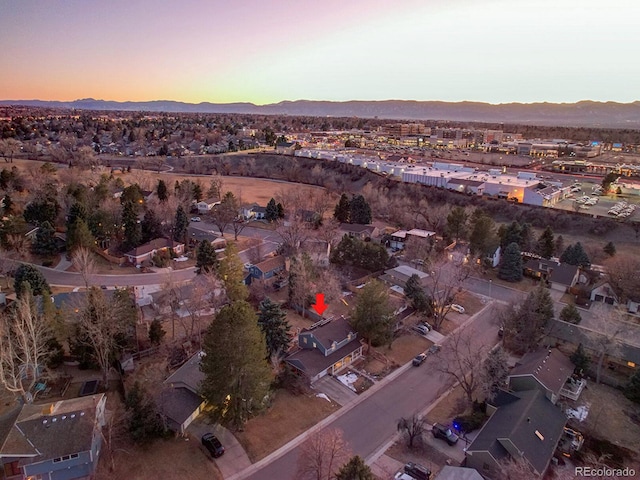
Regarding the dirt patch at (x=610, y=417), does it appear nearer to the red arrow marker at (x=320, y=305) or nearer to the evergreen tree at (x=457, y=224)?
the red arrow marker at (x=320, y=305)

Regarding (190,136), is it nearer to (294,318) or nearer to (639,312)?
(294,318)

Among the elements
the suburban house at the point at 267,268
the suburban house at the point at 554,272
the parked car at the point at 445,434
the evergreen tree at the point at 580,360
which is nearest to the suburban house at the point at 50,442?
the parked car at the point at 445,434

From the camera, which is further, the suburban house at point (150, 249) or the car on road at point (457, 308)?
the suburban house at point (150, 249)

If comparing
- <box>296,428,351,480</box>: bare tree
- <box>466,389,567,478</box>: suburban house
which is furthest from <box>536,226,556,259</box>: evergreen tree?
<box>296,428,351,480</box>: bare tree

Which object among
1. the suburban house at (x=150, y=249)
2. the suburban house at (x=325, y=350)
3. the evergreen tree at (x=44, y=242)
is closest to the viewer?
the suburban house at (x=325, y=350)

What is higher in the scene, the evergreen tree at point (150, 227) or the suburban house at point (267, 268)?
the evergreen tree at point (150, 227)

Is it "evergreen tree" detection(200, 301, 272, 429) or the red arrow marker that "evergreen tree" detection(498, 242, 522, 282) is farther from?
"evergreen tree" detection(200, 301, 272, 429)

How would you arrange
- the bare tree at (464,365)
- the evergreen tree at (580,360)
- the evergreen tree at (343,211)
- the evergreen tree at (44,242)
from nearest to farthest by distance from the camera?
1. the bare tree at (464,365)
2. the evergreen tree at (580,360)
3. the evergreen tree at (44,242)
4. the evergreen tree at (343,211)

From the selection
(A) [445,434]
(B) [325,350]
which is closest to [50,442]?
(B) [325,350]

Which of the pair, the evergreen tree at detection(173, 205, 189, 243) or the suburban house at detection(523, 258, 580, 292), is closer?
the suburban house at detection(523, 258, 580, 292)
